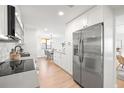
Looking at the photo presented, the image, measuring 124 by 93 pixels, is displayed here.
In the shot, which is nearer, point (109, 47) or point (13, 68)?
point (13, 68)

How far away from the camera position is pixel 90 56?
2.74 metres

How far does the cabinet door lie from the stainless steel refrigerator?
0.58ft

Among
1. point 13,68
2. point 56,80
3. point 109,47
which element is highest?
point 109,47

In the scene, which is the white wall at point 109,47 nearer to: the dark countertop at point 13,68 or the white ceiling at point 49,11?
the white ceiling at point 49,11

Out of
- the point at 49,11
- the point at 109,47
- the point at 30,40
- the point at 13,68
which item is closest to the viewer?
the point at 13,68

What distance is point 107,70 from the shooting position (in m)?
2.56

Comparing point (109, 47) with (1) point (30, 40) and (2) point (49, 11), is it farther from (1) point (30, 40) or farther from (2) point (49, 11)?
(1) point (30, 40)

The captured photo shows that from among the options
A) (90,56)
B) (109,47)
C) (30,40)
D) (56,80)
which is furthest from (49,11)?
(30,40)

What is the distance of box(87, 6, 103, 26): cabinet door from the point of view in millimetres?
2533

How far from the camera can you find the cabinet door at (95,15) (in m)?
2.53

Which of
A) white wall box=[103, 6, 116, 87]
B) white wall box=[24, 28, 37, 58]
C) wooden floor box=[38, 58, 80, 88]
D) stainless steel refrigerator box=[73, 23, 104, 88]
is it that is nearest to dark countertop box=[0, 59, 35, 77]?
stainless steel refrigerator box=[73, 23, 104, 88]

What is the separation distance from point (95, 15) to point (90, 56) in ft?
3.31

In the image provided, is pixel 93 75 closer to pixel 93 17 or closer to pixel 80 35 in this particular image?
pixel 80 35
